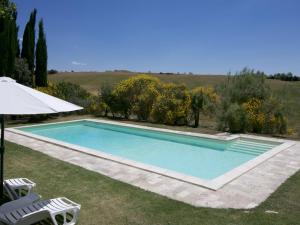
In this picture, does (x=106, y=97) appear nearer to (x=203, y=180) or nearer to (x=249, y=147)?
(x=249, y=147)

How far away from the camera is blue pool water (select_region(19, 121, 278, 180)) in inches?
387

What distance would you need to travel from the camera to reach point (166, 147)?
39.7 ft

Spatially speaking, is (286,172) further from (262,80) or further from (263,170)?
(262,80)

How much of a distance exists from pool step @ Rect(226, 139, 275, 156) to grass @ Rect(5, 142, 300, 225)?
3755 millimetres

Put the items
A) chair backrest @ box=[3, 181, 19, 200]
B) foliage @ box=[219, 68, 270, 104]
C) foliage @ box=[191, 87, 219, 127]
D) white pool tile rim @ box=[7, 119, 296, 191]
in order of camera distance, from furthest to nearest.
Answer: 1. foliage @ box=[191, 87, 219, 127]
2. foliage @ box=[219, 68, 270, 104]
3. white pool tile rim @ box=[7, 119, 296, 191]
4. chair backrest @ box=[3, 181, 19, 200]

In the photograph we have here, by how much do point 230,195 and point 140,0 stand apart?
536 inches

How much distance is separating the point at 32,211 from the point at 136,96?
14022 millimetres

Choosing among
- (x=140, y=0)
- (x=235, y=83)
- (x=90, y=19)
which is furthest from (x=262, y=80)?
→ (x=90, y=19)

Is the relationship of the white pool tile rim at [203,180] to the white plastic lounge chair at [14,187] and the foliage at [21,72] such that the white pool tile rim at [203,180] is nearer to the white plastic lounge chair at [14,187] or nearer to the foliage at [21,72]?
the white plastic lounge chair at [14,187]

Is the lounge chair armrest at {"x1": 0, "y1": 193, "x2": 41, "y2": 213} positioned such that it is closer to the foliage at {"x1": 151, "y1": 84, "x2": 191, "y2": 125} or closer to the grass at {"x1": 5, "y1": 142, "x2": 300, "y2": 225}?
the grass at {"x1": 5, "y1": 142, "x2": 300, "y2": 225}

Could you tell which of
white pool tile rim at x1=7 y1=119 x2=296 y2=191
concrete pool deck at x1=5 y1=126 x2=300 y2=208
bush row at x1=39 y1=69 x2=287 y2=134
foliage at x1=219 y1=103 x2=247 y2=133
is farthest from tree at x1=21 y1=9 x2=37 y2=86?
foliage at x1=219 y1=103 x2=247 y2=133

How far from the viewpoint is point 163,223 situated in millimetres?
4711

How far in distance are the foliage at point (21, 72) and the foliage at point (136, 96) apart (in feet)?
20.0

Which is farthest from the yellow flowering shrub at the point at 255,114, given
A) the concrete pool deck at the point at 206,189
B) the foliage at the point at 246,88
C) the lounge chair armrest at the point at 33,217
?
the lounge chair armrest at the point at 33,217
